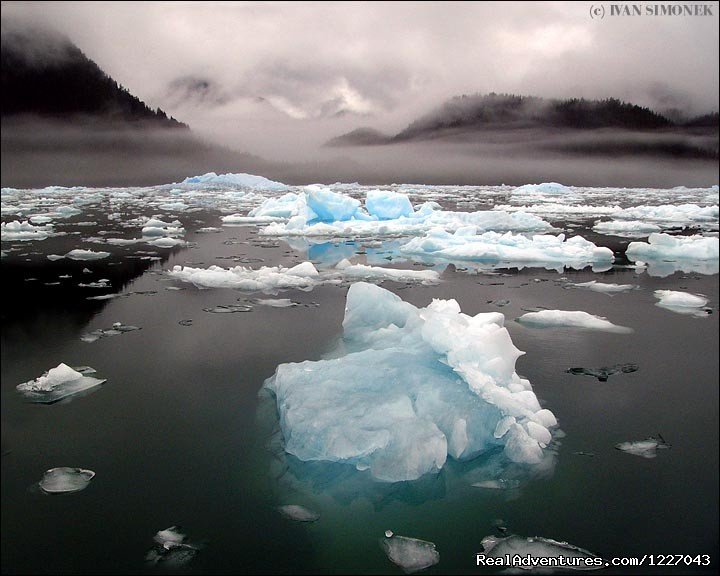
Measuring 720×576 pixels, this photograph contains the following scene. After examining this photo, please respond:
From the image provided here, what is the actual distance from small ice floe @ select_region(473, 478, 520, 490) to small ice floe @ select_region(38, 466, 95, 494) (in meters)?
2.93

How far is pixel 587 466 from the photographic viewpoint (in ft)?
13.3

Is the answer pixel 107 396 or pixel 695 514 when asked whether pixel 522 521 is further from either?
pixel 107 396

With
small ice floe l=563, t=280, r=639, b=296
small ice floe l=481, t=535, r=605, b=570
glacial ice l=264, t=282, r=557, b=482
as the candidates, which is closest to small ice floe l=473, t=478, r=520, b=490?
glacial ice l=264, t=282, r=557, b=482

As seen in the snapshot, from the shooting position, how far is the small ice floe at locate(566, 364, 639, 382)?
5.89 metres

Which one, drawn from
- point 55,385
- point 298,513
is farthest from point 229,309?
point 298,513

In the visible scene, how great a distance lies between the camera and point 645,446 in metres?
4.45

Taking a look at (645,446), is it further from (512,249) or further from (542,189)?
(542,189)

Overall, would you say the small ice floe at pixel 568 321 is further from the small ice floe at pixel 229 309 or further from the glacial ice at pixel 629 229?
the glacial ice at pixel 629 229

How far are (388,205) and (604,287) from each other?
1322 centimetres

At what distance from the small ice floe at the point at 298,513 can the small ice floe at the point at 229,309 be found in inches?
216

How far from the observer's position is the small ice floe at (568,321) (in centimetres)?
764

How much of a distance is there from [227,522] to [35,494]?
1441 millimetres

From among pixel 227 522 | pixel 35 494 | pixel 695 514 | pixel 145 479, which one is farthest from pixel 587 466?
pixel 35 494

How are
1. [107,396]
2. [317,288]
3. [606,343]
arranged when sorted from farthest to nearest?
[317,288] < [606,343] < [107,396]
